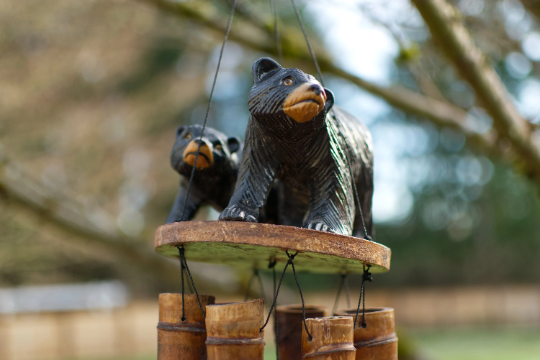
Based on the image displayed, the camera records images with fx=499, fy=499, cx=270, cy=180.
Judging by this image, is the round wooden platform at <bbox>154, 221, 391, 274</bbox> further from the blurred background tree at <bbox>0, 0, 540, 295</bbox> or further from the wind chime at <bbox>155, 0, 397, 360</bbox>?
the blurred background tree at <bbox>0, 0, 540, 295</bbox>

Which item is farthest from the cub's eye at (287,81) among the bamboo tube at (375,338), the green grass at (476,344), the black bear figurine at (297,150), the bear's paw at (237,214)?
the green grass at (476,344)

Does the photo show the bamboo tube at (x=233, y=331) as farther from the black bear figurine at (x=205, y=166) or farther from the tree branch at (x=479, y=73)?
the tree branch at (x=479, y=73)

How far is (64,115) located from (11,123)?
106 cm

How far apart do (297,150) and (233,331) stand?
33cm

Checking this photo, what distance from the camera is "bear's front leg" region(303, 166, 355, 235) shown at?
88 cm

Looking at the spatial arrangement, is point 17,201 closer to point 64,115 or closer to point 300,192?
point 300,192

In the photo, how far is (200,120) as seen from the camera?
8.62 m

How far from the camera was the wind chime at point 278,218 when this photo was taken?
786mm

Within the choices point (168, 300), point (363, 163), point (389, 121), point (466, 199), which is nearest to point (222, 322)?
point (168, 300)

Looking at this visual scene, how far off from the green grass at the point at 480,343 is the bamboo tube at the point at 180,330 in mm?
3196

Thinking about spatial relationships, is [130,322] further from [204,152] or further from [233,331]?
[233,331]

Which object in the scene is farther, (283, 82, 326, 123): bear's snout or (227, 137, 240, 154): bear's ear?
(227, 137, 240, 154): bear's ear

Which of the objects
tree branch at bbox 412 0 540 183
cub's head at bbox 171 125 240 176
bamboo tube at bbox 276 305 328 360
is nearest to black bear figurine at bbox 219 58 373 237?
cub's head at bbox 171 125 240 176

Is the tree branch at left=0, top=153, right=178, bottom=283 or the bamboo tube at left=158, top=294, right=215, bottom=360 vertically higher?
the tree branch at left=0, top=153, right=178, bottom=283
